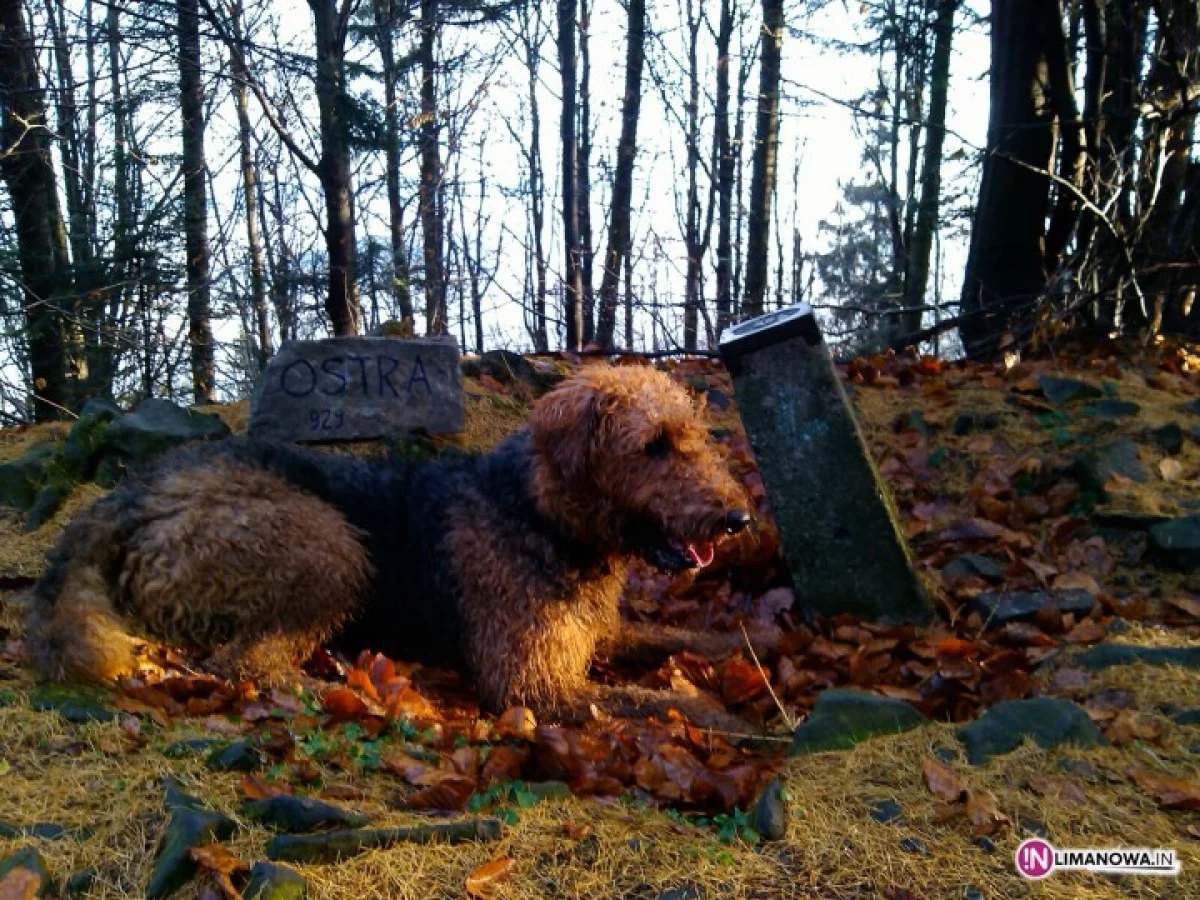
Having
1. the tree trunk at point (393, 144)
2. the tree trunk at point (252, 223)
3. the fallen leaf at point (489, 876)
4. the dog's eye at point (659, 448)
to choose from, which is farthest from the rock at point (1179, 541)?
the tree trunk at point (252, 223)

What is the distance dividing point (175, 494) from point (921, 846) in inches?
132

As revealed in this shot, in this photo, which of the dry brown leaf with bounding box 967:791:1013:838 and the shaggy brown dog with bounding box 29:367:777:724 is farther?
the shaggy brown dog with bounding box 29:367:777:724

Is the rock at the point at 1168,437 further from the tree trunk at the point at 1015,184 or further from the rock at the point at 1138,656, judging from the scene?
the rock at the point at 1138,656

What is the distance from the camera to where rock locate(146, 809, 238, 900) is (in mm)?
2451

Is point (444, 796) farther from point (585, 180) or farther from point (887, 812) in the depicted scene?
point (585, 180)

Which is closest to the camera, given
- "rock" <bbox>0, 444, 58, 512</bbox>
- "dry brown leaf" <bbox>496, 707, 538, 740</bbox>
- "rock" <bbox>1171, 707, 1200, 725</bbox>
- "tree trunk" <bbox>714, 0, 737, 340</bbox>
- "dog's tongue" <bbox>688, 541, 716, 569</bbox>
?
"rock" <bbox>1171, 707, 1200, 725</bbox>

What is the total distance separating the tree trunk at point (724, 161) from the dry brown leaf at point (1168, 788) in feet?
→ 44.9

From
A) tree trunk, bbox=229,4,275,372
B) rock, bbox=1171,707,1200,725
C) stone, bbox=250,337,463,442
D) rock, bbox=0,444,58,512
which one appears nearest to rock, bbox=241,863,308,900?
rock, bbox=1171,707,1200,725

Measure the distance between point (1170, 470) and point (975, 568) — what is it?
168 cm

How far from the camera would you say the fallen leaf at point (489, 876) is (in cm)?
254

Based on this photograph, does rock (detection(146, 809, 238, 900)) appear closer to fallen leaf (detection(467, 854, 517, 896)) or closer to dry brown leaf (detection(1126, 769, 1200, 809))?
fallen leaf (detection(467, 854, 517, 896))

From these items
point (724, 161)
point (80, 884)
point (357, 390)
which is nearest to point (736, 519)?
point (80, 884)

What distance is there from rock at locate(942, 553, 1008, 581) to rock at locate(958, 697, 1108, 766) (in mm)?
1883

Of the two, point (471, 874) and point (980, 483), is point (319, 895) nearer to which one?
point (471, 874)
